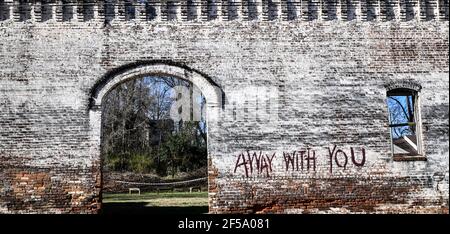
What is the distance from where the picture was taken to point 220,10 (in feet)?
35.7

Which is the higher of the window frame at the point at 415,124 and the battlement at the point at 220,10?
the battlement at the point at 220,10

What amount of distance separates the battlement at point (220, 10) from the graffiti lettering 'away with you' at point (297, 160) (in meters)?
3.09

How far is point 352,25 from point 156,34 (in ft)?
14.8

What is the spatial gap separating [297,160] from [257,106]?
147cm

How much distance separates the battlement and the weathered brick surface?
113 millimetres

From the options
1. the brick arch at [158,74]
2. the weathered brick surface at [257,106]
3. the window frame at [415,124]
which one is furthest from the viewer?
the window frame at [415,124]

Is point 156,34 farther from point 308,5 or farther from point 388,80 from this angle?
point 388,80

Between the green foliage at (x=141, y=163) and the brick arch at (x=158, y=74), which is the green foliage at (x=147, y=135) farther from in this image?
the brick arch at (x=158, y=74)

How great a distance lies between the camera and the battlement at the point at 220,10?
35.0 ft

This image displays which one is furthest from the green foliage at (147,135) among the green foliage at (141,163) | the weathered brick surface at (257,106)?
the weathered brick surface at (257,106)

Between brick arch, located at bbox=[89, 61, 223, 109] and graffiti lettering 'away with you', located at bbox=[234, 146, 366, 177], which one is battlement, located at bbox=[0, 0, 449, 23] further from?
graffiti lettering 'away with you', located at bbox=[234, 146, 366, 177]

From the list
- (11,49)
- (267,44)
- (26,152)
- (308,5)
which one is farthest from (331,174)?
(11,49)

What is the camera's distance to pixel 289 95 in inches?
419
